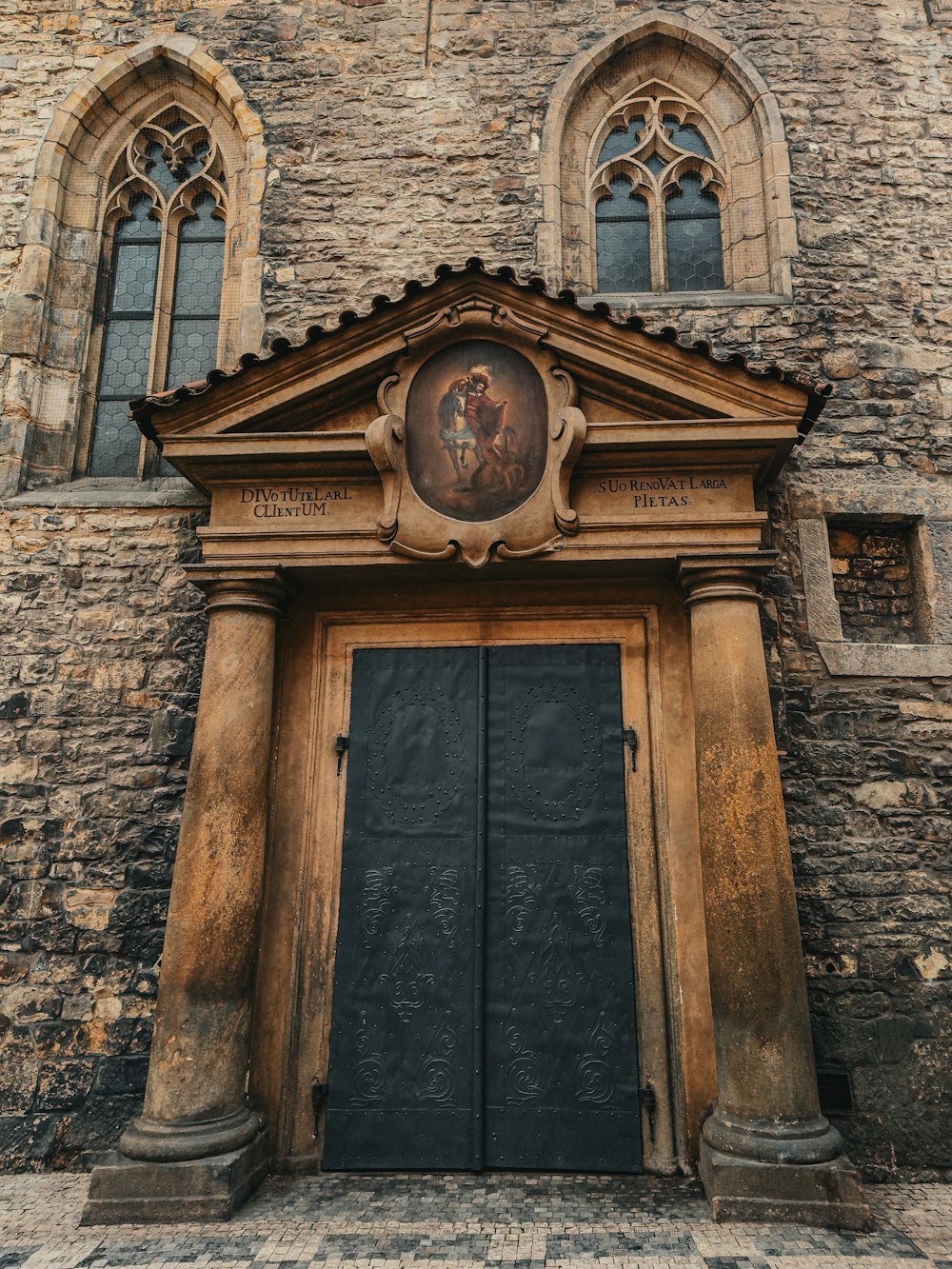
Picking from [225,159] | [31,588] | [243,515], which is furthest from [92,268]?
[243,515]

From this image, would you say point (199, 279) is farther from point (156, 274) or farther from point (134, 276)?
point (134, 276)

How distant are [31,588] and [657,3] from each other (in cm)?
→ 634

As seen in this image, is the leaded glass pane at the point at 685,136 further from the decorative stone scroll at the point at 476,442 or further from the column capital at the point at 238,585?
the column capital at the point at 238,585

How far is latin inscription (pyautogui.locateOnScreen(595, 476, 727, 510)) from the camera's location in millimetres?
4656

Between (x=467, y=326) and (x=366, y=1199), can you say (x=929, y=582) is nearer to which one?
(x=467, y=326)

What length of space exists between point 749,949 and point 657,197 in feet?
17.6

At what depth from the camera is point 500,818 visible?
4766 mm

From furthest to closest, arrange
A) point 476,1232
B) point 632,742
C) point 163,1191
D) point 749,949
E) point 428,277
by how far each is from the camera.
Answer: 1. point 428,277
2. point 632,742
3. point 749,949
4. point 163,1191
5. point 476,1232

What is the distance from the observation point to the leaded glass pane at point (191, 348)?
627 centimetres

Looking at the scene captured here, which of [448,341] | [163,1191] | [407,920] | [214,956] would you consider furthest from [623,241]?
[163,1191]

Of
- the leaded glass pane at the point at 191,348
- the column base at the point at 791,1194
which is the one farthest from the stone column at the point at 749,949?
the leaded glass pane at the point at 191,348

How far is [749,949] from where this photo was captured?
4.09m

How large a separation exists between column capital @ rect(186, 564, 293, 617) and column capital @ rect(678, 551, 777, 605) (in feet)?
7.50

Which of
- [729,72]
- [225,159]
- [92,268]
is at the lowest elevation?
[92,268]
